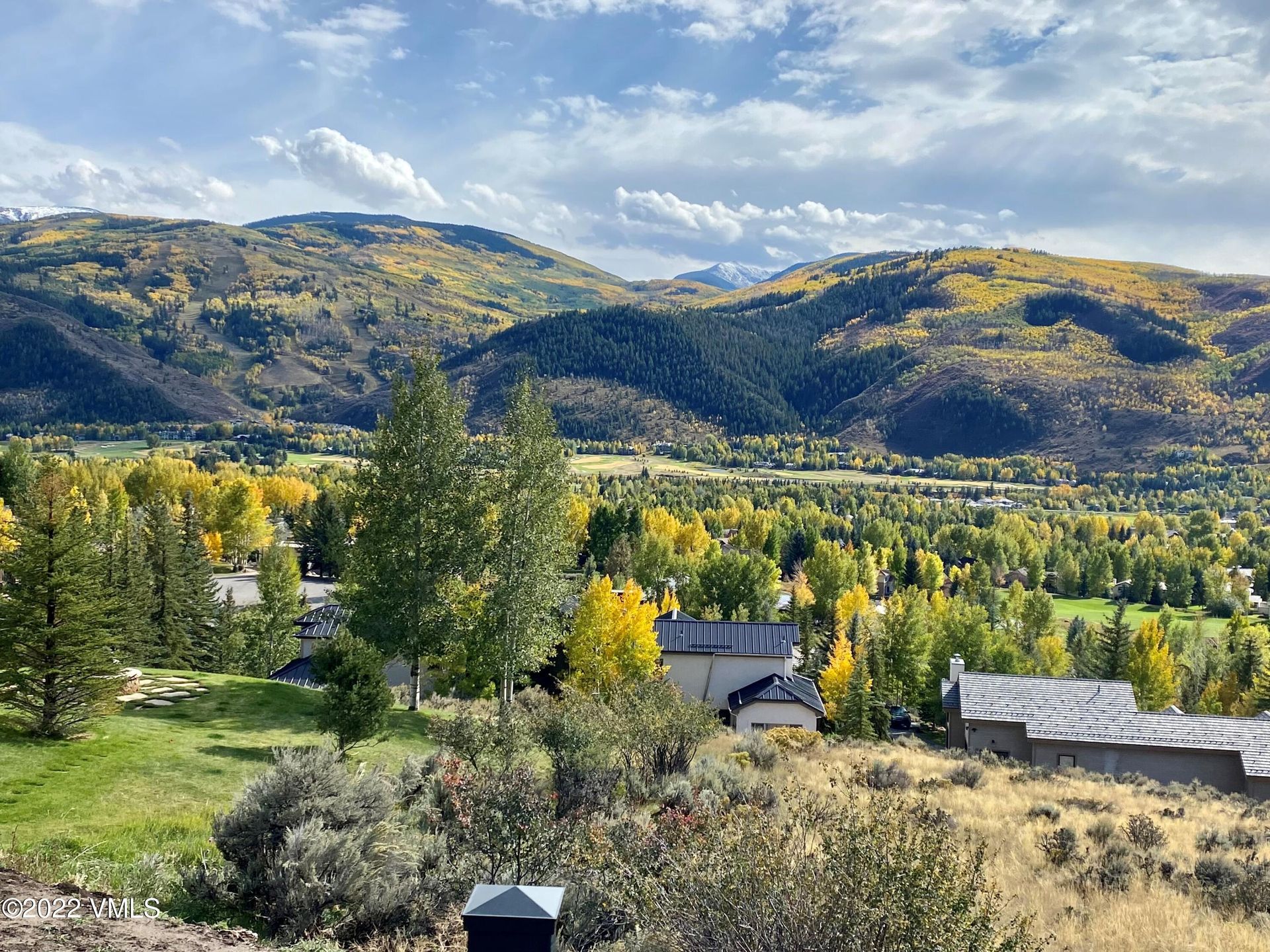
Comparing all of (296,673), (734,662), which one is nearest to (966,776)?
(734,662)

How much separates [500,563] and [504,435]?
4.39m

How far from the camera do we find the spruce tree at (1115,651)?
54281 mm

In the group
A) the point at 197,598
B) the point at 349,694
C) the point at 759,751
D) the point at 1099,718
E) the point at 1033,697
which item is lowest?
the point at 1099,718

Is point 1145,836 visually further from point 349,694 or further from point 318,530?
point 318,530

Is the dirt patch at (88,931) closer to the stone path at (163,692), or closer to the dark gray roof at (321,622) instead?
the stone path at (163,692)

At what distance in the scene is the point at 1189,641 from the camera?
72.9 meters

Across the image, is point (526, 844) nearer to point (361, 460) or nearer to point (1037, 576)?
point (361, 460)

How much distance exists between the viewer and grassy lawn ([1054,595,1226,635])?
89625mm

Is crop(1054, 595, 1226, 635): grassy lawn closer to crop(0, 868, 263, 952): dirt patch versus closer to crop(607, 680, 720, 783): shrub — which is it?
crop(607, 680, 720, 783): shrub

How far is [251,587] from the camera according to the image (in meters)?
73.6

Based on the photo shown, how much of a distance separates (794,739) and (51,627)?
2452 centimetres

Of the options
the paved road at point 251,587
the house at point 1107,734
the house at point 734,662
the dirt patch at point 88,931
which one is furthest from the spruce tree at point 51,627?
the paved road at point 251,587

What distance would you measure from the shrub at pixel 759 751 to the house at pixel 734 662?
17.7m

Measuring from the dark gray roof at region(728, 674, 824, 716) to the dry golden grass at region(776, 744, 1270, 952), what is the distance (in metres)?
14.7
